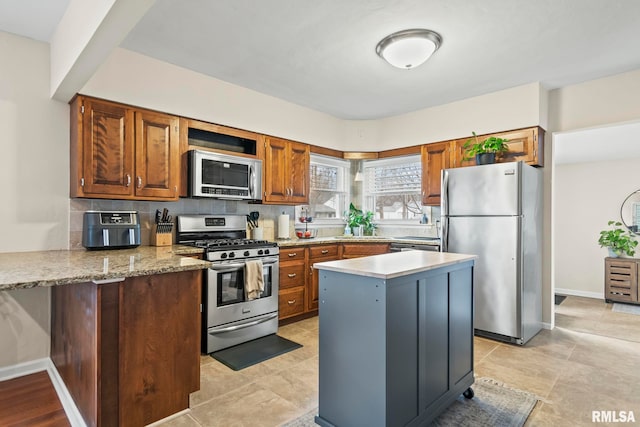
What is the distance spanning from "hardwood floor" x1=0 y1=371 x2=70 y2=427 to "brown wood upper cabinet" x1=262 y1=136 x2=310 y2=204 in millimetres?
2414

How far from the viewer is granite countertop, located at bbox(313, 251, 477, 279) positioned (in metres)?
1.74

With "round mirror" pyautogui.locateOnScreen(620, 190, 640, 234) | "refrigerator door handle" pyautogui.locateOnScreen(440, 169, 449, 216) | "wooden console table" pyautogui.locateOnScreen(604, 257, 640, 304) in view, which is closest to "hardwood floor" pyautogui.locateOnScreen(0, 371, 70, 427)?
"refrigerator door handle" pyautogui.locateOnScreen(440, 169, 449, 216)

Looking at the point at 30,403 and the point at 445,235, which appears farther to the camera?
the point at 445,235

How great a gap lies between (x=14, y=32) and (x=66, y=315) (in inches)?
85.8

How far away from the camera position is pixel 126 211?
2973mm

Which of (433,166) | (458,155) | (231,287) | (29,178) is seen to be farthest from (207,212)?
(458,155)

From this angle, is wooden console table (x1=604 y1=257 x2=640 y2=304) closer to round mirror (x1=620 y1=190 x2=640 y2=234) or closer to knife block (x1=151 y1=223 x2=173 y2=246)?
round mirror (x1=620 y1=190 x2=640 y2=234)

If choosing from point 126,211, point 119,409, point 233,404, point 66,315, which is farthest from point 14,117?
point 233,404

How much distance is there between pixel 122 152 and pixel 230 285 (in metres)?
1.47

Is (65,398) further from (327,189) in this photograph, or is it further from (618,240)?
(618,240)

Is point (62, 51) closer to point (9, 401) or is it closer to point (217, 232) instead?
point (217, 232)

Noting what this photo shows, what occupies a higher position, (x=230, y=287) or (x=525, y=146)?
(x=525, y=146)

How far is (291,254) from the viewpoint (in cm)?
382

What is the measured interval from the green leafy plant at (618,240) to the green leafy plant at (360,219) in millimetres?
3522
